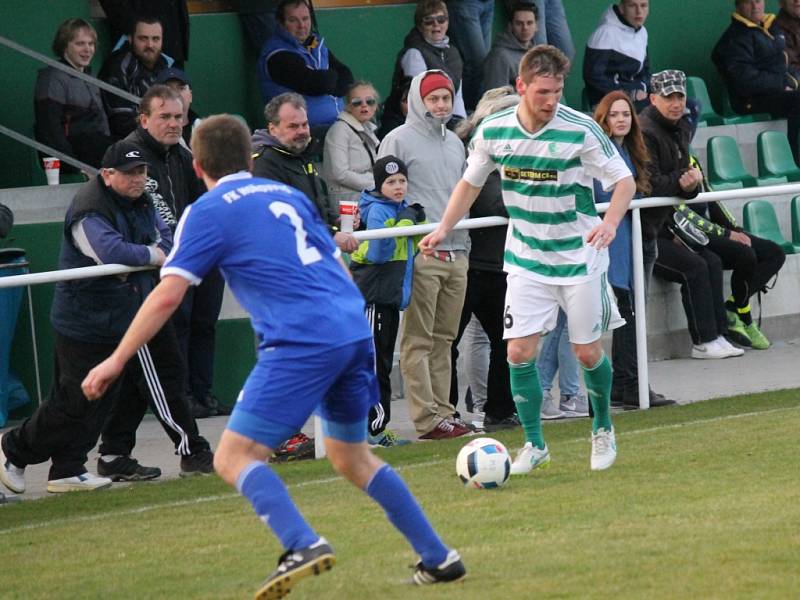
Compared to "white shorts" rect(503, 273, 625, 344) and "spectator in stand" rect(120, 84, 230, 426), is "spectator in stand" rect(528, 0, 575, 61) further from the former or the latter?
"white shorts" rect(503, 273, 625, 344)

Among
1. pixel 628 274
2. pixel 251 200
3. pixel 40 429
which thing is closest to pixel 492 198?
pixel 628 274

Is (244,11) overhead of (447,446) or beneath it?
overhead

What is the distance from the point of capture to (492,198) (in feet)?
32.5

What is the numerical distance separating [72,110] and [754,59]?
24.8 feet

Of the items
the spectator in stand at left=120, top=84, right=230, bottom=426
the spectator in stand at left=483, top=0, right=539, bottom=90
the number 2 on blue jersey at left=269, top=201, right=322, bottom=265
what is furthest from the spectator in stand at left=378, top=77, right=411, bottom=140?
the number 2 on blue jersey at left=269, top=201, right=322, bottom=265

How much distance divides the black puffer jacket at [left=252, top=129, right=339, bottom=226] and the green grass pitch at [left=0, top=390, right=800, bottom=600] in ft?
5.07

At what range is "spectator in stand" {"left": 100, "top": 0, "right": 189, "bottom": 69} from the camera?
12500 mm

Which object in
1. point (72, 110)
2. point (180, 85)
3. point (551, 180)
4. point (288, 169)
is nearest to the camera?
point (551, 180)

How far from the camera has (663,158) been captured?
1106cm

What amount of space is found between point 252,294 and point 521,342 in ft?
9.44

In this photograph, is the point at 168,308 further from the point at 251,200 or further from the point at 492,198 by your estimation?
the point at 492,198

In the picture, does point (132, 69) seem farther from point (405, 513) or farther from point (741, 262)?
point (405, 513)

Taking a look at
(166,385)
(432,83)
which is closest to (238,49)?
(432,83)

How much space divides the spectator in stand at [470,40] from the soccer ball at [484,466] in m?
7.00
